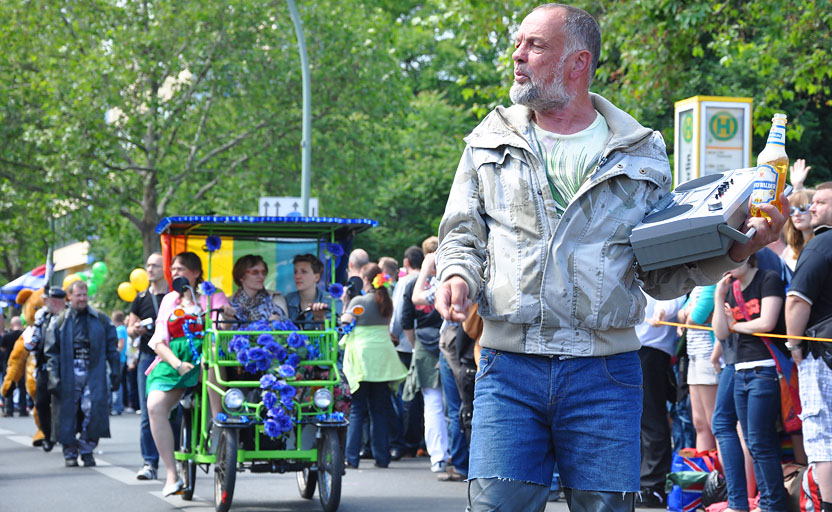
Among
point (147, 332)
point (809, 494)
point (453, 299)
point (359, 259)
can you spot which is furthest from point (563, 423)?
point (359, 259)

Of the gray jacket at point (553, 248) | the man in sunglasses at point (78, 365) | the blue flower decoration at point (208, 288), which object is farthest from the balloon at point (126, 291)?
the gray jacket at point (553, 248)

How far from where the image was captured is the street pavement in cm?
912

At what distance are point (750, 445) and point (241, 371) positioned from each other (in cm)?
365

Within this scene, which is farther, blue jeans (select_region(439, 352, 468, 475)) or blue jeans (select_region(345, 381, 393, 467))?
blue jeans (select_region(345, 381, 393, 467))

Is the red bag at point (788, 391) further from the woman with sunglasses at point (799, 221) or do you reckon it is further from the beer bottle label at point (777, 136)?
the beer bottle label at point (777, 136)

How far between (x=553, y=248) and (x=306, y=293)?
626cm

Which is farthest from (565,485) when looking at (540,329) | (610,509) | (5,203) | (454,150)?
(454,150)

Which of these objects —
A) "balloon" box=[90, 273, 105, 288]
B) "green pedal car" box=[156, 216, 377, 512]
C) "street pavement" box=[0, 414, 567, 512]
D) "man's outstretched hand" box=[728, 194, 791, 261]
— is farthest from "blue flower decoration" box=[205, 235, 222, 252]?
"balloon" box=[90, 273, 105, 288]

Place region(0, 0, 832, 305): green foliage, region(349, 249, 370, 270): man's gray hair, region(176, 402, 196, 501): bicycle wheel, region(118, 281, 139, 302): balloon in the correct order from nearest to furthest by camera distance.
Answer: region(176, 402, 196, 501): bicycle wheel
region(349, 249, 370, 270): man's gray hair
region(118, 281, 139, 302): balloon
region(0, 0, 832, 305): green foliage

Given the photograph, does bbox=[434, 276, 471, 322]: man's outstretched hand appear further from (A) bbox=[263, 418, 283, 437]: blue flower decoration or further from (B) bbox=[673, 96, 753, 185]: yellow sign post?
(B) bbox=[673, 96, 753, 185]: yellow sign post

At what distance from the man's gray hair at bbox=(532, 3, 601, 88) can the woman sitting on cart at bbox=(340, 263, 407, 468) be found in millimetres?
8278

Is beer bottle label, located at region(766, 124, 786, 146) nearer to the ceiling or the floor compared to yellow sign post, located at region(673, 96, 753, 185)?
→ nearer to the floor

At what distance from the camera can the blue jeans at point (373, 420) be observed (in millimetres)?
12000

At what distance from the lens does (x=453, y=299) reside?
11.2 ft
